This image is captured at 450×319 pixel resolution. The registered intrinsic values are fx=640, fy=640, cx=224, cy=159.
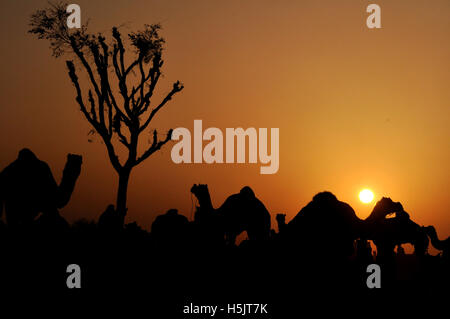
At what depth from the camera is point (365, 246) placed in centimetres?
1631

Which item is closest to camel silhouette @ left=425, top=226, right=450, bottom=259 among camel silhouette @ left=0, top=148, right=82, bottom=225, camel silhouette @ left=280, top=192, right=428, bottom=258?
camel silhouette @ left=280, top=192, right=428, bottom=258

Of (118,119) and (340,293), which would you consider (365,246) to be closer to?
(340,293)

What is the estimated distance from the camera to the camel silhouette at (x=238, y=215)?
15219 mm

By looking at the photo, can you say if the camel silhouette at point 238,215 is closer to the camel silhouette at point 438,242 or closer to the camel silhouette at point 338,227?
the camel silhouette at point 338,227

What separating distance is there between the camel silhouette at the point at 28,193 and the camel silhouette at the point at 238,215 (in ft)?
13.2

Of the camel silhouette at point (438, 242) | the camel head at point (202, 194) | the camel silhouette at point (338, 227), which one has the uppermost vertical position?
the camel head at point (202, 194)

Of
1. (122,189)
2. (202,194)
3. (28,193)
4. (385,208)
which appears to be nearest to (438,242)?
(385,208)

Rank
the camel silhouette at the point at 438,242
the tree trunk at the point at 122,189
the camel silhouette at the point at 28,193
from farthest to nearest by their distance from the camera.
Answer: the tree trunk at the point at 122,189 < the camel silhouette at the point at 438,242 < the camel silhouette at the point at 28,193

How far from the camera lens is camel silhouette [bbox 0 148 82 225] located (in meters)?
11.7

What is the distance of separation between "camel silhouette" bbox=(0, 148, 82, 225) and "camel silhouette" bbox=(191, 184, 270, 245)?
404 cm

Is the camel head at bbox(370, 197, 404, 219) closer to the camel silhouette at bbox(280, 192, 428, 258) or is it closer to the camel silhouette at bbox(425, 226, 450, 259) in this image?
the camel silhouette at bbox(280, 192, 428, 258)

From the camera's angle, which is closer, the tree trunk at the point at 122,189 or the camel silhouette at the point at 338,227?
the camel silhouette at the point at 338,227

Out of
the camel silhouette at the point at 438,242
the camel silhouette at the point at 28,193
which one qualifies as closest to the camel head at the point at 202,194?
the camel silhouette at the point at 28,193
